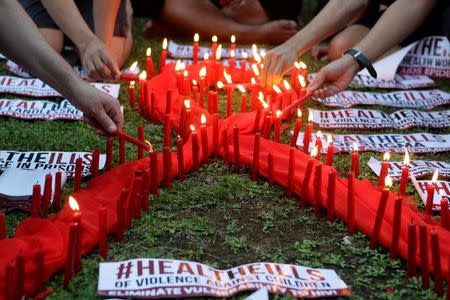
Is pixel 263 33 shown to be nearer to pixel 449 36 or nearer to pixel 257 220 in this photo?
pixel 449 36

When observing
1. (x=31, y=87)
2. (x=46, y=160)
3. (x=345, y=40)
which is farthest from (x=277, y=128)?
(x=345, y=40)

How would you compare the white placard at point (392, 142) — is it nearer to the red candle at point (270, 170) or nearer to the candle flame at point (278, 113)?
the candle flame at point (278, 113)

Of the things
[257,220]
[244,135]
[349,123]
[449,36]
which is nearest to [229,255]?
[257,220]

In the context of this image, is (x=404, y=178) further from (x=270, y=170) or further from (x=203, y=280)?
(x=203, y=280)

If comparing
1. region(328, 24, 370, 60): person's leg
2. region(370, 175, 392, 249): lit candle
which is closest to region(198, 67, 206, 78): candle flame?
region(328, 24, 370, 60): person's leg

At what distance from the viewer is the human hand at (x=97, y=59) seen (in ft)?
11.9

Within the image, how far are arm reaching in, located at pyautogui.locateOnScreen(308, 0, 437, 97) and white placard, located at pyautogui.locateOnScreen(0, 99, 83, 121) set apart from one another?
131cm

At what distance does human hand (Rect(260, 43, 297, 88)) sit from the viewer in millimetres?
3775

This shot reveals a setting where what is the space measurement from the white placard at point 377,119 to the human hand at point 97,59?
109 cm

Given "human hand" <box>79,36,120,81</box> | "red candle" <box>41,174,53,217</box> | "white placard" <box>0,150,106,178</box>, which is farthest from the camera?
"human hand" <box>79,36,120,81</box>

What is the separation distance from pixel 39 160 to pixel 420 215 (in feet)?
5.57

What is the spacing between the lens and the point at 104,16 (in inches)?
163

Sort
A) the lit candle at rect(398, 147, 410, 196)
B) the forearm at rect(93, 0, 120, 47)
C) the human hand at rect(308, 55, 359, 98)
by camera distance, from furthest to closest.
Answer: the forearm at rect(93, 0, 120, 47) → the human hand at rect(308, 55, 359, 98) → the lit candle at rect(398, 147, 410, 196)

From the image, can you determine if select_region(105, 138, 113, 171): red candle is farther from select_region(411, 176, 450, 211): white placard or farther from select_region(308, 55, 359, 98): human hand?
select_region(411, 176, 450, 211): white placard
